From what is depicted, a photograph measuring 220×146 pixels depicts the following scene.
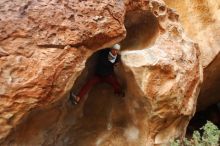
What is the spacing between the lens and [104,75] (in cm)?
381

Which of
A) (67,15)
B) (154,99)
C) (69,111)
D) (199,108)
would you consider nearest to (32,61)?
(67,15)

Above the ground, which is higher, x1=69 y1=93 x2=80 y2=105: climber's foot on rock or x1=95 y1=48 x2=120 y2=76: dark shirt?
x1=95 y1=48 x2=120 y2=76: dark shirt

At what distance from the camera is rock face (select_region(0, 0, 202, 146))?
9.49 ft

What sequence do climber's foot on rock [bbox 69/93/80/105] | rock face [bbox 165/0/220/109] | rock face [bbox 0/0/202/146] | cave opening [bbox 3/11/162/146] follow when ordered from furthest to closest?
rock face [bbox 165/0/220/109] → cave opening [bbox 3/11/162/146] → climber's foot on rock [bbox 69/93/80/105] → rock face [bbox 0/0/202/146]

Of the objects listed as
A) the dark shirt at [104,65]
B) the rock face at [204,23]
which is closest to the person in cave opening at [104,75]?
the dark shirt at [104,65]

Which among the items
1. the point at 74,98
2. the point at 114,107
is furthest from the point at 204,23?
the point at 74,98

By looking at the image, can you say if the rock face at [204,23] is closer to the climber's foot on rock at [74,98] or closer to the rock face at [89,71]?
the rock face at [89,71]

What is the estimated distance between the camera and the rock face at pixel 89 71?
289cm

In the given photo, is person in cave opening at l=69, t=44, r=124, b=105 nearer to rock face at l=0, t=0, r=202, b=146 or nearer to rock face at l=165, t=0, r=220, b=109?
rock face at l=0, t=0, r=202, b=146

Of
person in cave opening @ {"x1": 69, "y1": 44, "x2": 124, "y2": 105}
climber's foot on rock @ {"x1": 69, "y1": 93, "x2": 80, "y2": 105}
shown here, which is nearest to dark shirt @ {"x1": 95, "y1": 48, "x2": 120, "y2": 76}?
person in cave opening @ {"x1": 69, "y1": 44, "x2": 124, "y2": 105}

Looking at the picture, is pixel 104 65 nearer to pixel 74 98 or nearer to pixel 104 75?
pixel 104 75

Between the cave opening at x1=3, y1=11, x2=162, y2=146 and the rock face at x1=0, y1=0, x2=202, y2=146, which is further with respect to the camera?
the cave opening at x1=3, y1=11, x2=162, y2=146

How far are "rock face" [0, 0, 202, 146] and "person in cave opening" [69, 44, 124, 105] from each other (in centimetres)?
7

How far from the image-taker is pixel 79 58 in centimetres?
307
